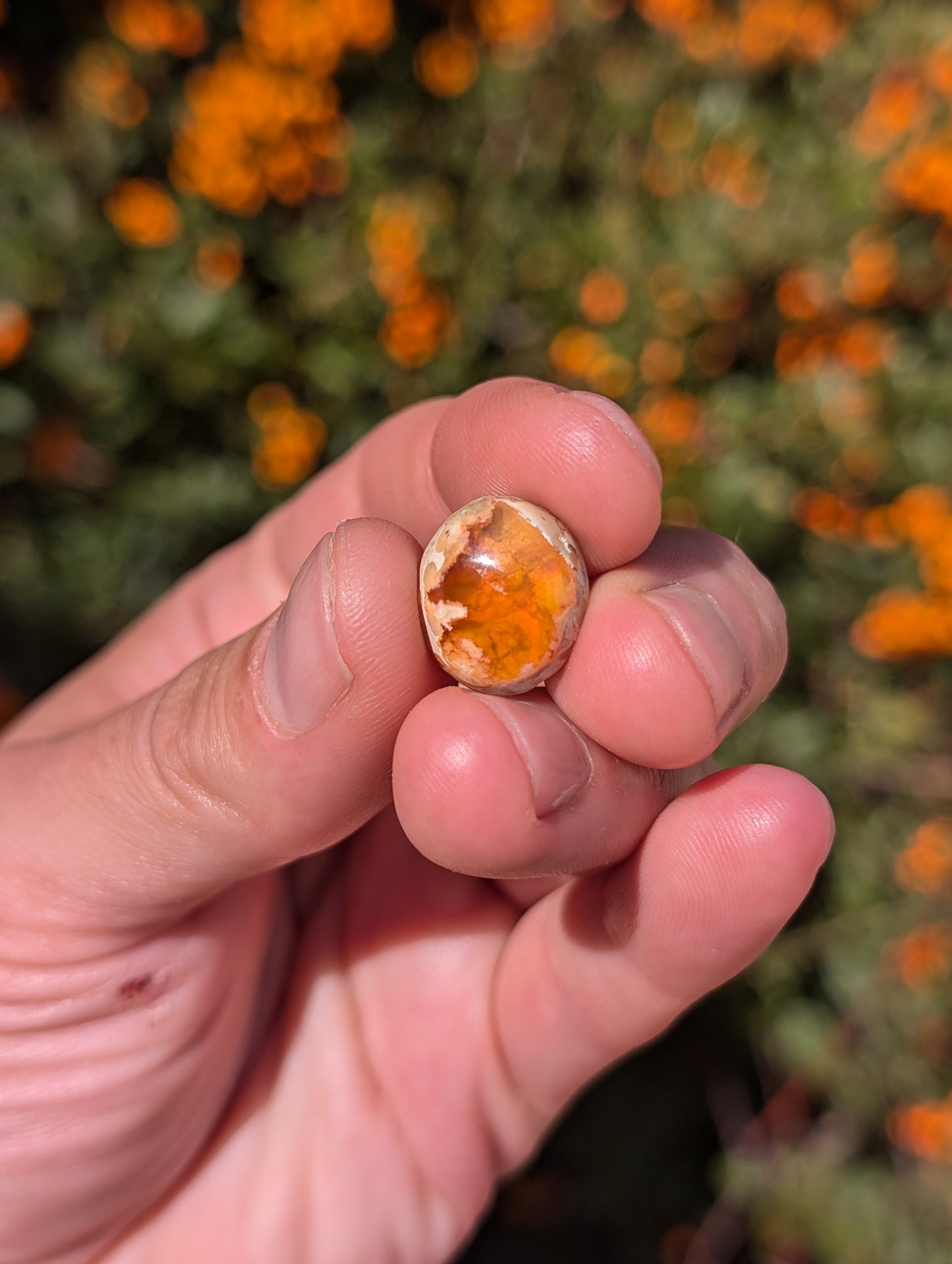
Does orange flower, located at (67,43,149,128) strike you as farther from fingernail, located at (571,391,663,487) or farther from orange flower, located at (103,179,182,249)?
fingernail, located at (571,391,663,487)

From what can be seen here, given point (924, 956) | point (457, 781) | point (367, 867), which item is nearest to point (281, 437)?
point (367, 867)

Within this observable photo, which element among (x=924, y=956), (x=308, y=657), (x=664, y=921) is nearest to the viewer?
(x=308, y=657)

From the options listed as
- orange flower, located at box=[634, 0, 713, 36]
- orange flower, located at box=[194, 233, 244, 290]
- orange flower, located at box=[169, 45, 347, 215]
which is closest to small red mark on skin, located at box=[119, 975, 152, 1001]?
orange flower, located at box=[194, 233, 244, 290]

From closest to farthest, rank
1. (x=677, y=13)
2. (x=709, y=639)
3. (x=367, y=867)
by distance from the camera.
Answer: (x=709, y=639)
(x=367, y=867)
(x=677, y=13)

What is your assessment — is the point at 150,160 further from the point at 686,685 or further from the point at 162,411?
the point at 686,685

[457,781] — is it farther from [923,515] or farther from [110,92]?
[110,92]

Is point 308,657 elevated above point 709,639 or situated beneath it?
elevated above
